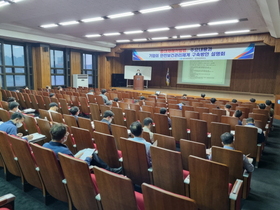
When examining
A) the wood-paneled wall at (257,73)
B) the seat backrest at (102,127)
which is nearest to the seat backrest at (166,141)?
the seat backrest at (102,127)

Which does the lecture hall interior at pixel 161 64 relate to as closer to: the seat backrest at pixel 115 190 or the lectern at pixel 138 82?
the seat backrest at pixel 115 190

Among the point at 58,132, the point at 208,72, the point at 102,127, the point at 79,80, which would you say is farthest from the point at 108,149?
the point at 208,72

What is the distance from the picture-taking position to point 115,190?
1.49m

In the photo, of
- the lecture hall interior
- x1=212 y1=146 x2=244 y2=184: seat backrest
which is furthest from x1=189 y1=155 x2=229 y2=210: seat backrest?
x1=212 y1=146 x2=244 y2=184: seat backrest

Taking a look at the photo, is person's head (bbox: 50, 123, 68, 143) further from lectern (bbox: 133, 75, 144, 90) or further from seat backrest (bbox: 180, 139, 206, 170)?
lectern (bbox: 133, 75, 144, 90)

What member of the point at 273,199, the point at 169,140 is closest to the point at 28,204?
the point at 169,140

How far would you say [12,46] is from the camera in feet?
34.4

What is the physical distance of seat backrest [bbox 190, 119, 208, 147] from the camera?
3.64 m

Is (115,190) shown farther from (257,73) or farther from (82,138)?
(257,73)

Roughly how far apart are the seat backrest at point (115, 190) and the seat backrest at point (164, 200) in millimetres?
157

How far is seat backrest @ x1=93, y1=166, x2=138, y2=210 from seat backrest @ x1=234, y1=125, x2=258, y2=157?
106 inches

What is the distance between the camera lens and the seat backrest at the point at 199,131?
364 cm

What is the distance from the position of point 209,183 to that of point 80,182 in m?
1.20

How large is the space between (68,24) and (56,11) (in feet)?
6.06
